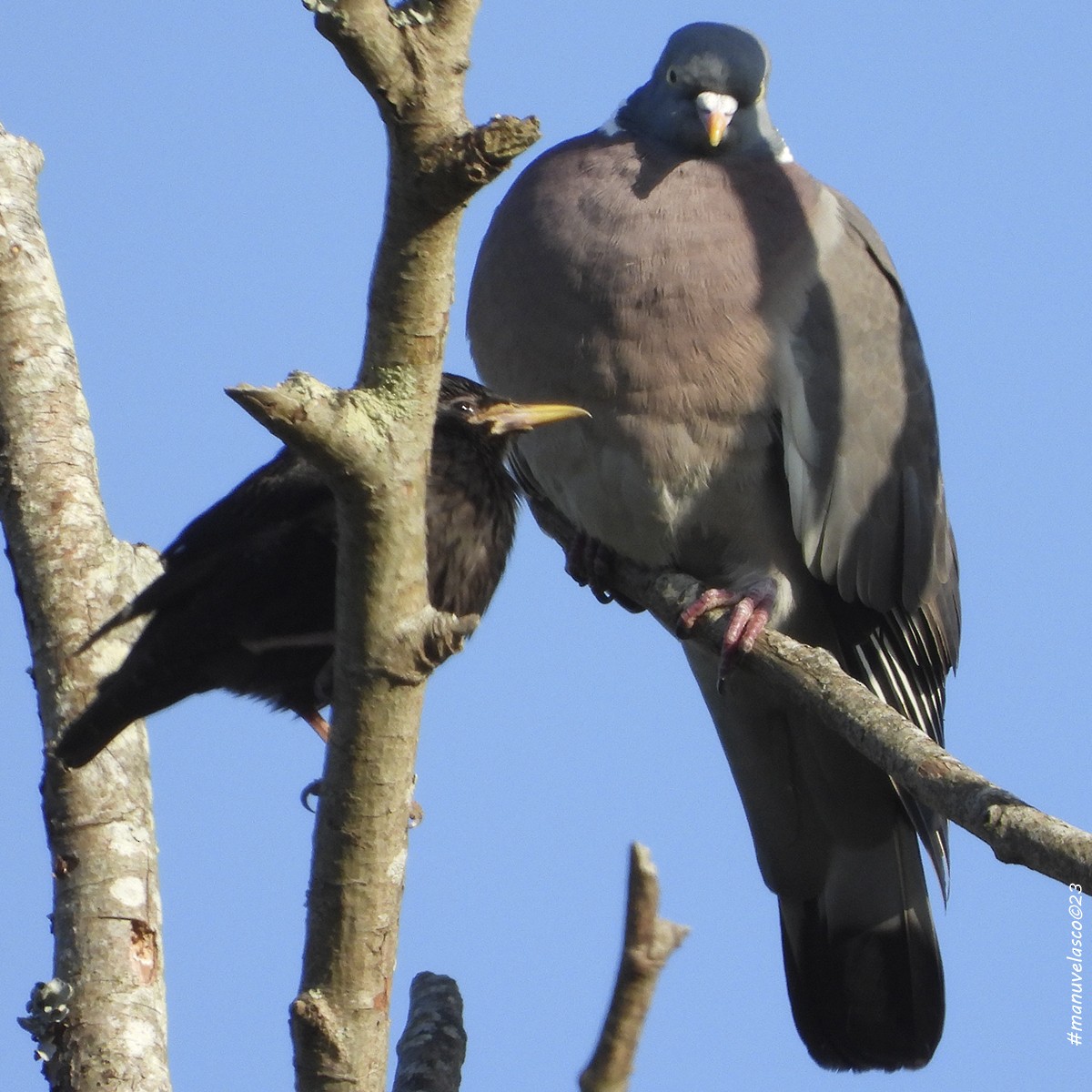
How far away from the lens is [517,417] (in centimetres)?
382

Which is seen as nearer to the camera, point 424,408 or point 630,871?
point 630,871

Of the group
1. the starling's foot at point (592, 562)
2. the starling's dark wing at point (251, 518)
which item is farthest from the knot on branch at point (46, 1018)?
the starling's foot at point (592, 562)

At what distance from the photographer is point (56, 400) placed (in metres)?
3.29

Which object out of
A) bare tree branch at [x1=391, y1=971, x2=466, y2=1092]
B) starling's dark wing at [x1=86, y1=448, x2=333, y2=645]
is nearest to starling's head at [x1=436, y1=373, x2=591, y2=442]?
starling's dark wing at [x1=86, y1=448, x2=333, y2=645]

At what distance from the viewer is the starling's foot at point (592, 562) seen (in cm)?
416

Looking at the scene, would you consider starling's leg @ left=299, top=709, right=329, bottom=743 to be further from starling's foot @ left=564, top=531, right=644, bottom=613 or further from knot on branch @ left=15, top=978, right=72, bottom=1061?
knot on branch @ left=15, top=978, right=72, bottom=1061

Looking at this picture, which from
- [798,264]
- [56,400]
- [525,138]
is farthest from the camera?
[798,264]

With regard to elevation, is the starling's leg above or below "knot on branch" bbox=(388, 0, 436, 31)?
below

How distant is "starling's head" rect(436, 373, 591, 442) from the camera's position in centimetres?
381

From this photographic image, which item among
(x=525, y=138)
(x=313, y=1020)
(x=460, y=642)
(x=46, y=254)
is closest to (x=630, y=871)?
(x=460, y=642)

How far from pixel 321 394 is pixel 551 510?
88.2 inches

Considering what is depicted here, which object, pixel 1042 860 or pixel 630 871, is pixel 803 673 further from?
pixel 630 871

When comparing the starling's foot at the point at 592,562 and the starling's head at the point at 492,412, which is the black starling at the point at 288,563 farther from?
the starling's foot at the point at 592,562

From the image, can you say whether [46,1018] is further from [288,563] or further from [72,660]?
[288,563]
